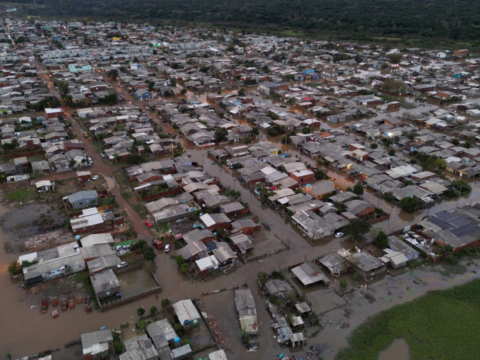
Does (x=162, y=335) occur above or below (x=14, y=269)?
above

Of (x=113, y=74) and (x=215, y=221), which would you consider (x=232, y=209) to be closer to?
(x=215, y=221)

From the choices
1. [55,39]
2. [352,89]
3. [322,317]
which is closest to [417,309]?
[322,317]

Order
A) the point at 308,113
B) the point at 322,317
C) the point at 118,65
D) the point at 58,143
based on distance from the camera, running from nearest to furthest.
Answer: the point at 322,317, the point at 58,143, the point at 308,113, the point at 118,65

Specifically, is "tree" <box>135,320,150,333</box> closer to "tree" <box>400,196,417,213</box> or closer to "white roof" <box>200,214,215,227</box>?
"white roof" <box>200,214,215,227</box>

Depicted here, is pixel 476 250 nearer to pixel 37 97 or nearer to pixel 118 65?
pixel 37 97

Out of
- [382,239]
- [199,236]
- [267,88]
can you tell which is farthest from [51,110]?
[382,239]

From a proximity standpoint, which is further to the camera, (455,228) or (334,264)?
(455,228)
